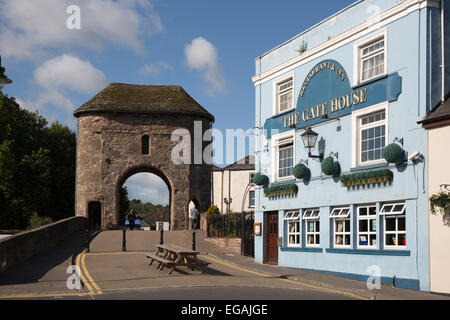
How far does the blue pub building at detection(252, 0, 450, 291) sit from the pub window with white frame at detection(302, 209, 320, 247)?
0.04 meters

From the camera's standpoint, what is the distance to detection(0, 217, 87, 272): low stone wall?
57.5 ft

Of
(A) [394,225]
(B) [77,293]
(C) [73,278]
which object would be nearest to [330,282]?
(A) [394,225]

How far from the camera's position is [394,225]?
16297 mm

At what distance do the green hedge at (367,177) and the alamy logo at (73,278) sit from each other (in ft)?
26.9

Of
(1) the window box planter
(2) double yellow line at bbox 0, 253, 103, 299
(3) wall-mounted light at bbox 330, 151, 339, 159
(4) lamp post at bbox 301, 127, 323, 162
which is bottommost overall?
(2) double yellow line at bbox 0, 253, 103, 299

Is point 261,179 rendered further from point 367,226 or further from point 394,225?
point 394,225

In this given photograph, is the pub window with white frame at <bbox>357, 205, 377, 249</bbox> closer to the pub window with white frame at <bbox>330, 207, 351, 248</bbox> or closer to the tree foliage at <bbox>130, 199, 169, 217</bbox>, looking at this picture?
the pub window with white frame at <bbox>330, 207, 351, 248</bbox>

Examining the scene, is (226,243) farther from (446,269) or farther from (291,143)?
(446,269)

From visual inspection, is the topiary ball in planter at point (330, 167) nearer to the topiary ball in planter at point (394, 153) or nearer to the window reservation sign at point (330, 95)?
the window reservation sign at point (330, 95)

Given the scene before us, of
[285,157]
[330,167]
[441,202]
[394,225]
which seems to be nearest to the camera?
[441,202]

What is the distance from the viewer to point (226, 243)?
87.3ft

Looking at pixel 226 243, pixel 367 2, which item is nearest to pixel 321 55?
pixel 367 2

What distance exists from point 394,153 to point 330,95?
4.39 metres

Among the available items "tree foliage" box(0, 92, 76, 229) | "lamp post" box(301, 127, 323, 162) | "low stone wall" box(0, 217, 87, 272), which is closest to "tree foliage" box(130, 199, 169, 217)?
"tree foliage" box(0, 92, 76, 229)
